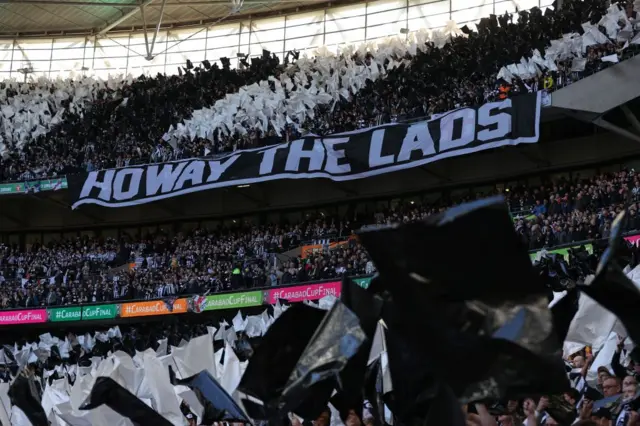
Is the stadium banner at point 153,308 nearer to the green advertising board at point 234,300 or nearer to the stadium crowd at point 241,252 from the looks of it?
the stadium crowd at point 241,252

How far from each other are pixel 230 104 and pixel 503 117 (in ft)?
36.8

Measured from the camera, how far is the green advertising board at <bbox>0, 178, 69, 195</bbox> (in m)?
34.7

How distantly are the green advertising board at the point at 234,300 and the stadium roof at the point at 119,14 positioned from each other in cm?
1528

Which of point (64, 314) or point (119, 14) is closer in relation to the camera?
point (64, 314)

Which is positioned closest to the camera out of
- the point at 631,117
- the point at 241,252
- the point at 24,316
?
the point at 631,117

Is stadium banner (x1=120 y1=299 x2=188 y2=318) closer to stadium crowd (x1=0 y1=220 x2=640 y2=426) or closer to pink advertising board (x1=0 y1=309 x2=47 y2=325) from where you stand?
pink advertising board (x1=0 y1=309 x2=47 y2=325)

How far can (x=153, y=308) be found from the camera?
3078 centimetres

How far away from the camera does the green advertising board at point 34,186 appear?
114 ft

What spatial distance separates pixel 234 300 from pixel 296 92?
7602 mm

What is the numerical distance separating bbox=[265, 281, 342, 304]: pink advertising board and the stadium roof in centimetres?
1632

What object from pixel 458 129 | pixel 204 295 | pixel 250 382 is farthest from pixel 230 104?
pixel 250 382

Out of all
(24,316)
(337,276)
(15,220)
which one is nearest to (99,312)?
(24,316)

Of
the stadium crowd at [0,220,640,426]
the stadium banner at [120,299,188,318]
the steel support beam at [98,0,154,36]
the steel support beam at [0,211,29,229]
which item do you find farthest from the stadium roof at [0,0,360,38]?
the stadium crowd at [0,220,640,426]

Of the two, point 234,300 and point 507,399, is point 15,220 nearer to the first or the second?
point 234,300
